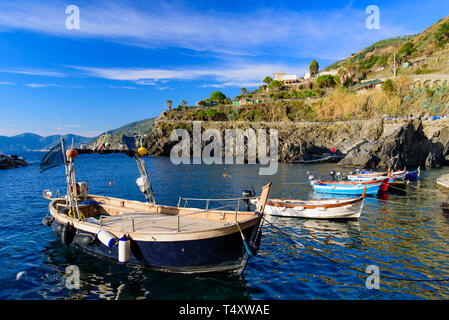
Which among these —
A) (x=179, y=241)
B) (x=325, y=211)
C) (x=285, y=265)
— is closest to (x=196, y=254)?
(x=179, y=241)

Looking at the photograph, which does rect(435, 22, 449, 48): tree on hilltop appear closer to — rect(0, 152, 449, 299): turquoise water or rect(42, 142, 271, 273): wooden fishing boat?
rect(0, 152, 449, 299): turquoise water

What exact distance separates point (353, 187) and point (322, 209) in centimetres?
1179

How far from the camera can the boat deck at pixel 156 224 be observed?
1215 cm

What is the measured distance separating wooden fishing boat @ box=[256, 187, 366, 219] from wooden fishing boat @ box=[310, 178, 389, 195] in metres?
10.3

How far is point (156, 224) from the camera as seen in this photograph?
1318 cm

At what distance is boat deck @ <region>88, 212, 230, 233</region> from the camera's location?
12.1m

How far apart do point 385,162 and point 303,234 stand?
47574 millimetres

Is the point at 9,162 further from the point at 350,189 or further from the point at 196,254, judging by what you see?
the point at 196,254

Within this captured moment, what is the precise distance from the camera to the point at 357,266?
→ 13.4 metres

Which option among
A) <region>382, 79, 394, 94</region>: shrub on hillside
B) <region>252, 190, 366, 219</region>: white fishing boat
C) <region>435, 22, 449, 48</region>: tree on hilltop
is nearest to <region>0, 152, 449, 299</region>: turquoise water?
<region>252, 190, 366, 219</region>: white fishing boat

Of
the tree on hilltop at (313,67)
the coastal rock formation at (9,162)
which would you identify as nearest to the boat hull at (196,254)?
the coastal rock formation at (9,162)
